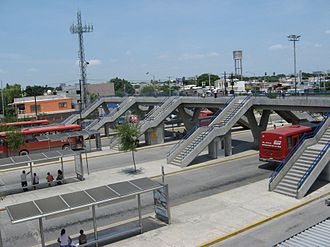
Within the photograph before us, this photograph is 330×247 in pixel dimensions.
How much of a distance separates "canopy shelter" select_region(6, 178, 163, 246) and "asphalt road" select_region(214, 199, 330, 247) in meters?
4.54

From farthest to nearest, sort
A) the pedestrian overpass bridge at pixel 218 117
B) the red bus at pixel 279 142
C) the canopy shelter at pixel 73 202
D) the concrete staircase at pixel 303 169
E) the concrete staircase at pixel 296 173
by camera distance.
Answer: the pedestrian overpass bridge at pixel 218 117
the red bus at pixel 279 142
the concrete staircase at pixel 296 173
the concrete staircase at pixel 303 169
the canopy shelter at pixel 73 202

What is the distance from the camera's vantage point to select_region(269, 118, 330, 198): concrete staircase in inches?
840

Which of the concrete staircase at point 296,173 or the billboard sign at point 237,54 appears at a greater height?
the billboard sign at point 237,54

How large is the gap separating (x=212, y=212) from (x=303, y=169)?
7196mm

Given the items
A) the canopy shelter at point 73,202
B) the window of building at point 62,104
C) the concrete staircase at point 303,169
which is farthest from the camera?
the window of building at point 62,104

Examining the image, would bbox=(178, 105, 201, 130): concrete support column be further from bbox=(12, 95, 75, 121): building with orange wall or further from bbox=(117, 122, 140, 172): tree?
bbox=(12, 95, 75, 121): building with orange wall

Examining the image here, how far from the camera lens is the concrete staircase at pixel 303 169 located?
70.0 ft

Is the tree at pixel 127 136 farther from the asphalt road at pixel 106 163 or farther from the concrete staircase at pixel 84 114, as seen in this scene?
the concrete staircase at pixel 84 114

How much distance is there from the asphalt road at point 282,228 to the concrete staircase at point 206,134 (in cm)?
1224

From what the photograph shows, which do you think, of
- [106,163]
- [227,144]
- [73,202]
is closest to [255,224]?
[73,202]

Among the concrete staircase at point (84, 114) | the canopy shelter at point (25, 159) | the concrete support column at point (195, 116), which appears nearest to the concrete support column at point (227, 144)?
the concrete support column at point (195, 116)

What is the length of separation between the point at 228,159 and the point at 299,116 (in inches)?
476

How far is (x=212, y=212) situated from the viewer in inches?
761

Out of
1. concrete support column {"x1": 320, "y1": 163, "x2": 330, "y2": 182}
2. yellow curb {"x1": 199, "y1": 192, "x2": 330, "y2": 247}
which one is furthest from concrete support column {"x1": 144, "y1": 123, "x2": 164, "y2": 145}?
yellow curb {"x1": 199, "y1": 192, "x2": 330, "y2": 247}
